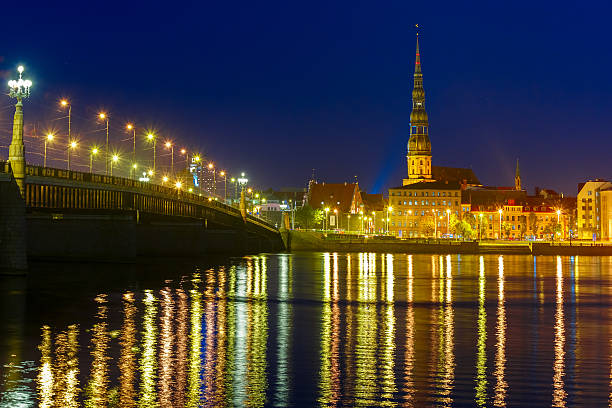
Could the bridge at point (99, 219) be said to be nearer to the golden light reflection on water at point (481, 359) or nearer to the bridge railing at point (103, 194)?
the bridge railing at point (103, 194)

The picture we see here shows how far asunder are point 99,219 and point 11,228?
2763cm

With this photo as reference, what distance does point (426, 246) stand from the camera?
157875mm

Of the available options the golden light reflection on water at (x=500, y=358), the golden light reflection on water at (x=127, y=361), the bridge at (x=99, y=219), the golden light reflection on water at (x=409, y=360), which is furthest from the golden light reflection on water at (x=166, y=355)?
the bridge at (x=99, y=219)

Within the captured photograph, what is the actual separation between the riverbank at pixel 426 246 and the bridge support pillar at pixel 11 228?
96723mm

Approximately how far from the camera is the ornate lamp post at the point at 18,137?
68.5m

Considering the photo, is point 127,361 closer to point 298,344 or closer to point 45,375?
point 45,375

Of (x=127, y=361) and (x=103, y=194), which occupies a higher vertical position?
(x=103, y=194)

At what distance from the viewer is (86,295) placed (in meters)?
60.0

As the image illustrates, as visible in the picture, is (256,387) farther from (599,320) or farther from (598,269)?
(598,269)

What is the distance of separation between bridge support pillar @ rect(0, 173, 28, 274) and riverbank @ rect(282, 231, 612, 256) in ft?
317

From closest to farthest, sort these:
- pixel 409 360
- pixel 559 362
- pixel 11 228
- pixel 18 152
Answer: pixel 409 360
pixel 559 362
pixel 11 228
pixel 18 152

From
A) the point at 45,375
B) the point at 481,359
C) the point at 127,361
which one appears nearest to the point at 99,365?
the point at 127,361

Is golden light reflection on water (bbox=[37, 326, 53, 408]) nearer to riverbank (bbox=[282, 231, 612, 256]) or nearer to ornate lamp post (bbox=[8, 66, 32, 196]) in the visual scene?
ornate lamp post (bbox=[8, 66, 32, 196])

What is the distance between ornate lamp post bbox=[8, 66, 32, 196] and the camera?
68500mm
